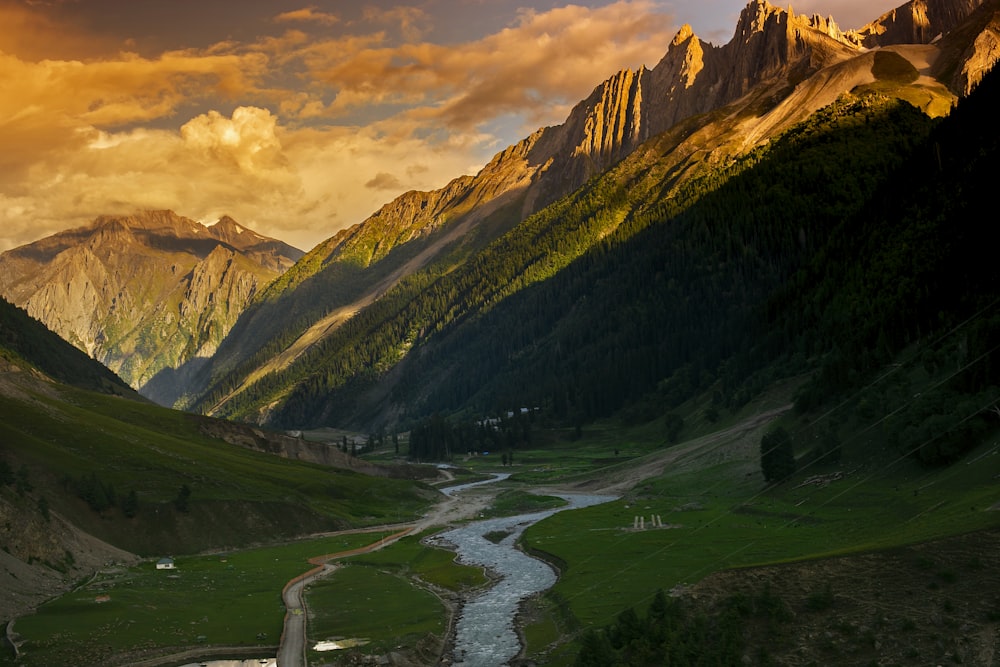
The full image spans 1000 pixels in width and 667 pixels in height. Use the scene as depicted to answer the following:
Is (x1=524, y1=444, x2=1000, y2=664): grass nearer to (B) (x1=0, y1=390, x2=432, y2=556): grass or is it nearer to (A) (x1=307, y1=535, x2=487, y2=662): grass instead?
(A) (x1=307, y1=535, x2=487, y2=662): grass

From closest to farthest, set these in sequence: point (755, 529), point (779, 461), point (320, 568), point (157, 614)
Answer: point (157, 614) → point (755, 529) → point (320, 568) → point (779, 461)

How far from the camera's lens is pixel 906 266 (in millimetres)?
159000

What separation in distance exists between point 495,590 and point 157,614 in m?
31.4

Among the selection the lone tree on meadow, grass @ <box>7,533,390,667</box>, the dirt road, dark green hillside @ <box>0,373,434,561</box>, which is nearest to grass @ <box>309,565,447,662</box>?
the dirt road

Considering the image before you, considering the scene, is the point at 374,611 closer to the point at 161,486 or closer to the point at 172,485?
the point at 161,486

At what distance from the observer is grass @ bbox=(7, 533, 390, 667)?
63.8 metres

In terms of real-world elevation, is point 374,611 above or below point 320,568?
below

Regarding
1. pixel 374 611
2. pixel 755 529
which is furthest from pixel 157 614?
pixel 755 529

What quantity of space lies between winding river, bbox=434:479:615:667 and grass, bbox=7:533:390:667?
1567 centimetres

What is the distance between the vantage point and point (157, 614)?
75312mm

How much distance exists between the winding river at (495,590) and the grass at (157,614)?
1567 centimetres

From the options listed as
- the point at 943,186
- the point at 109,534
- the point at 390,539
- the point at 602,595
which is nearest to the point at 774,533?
the point at 602,595

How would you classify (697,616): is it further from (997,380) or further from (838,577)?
(997,380)

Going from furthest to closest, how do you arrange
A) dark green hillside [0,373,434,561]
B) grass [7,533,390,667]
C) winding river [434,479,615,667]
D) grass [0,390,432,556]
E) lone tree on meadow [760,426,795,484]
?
grass [0,390,432,556] → dark green hillside [0,373,434,561] → lone tree on meadow [760,426,795,484] → winding river [434,479,615,667] → grass [7,533,390,667]
